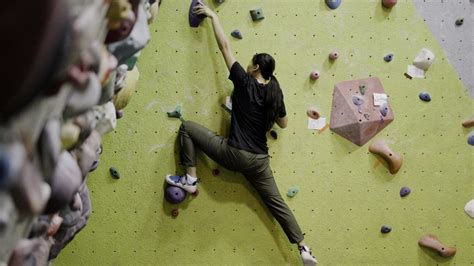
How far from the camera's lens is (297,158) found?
11.5 ft

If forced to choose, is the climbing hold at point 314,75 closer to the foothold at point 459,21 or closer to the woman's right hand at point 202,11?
the woman's right hand at point 202,11

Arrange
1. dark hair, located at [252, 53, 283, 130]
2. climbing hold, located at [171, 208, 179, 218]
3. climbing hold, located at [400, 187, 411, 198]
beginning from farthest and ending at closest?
1. climbing hold, located at [400, 187, 411, 198]
2. climbing hold, located at [171, 208, 179, 218]
3. dark hair, located at [252, 53, 283, 130]

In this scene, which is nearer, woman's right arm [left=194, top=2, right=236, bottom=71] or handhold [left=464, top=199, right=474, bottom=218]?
woman's right arm [left=194, top=2, right=236, bottom=71]

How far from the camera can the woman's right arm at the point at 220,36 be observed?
313cm

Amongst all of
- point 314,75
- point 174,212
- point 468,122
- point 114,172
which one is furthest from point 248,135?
point 468,122

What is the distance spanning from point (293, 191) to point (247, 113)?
64cm

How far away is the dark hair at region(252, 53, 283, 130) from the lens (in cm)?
309

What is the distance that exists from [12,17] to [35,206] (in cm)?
38

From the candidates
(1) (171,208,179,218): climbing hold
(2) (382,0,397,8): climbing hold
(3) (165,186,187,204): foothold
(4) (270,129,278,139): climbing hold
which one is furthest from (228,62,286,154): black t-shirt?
(2) (382,0,397,8): climbing hold

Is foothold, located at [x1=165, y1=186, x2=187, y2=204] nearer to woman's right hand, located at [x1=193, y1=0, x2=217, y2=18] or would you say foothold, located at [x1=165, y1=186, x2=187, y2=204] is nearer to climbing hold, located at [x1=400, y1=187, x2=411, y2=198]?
woman's right hand, located at [x1=193, y1=0, x2=217, y2=18]

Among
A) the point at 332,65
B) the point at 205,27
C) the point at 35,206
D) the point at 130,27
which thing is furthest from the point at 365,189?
the point at 35,206

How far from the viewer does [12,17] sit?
86cm

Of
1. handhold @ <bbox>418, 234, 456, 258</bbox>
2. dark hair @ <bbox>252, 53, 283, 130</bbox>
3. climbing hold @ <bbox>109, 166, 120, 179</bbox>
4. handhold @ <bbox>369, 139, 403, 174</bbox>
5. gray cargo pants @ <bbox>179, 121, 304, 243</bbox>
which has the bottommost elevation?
climbing hold @ <bbox>109, 166, 120, 179</bbox>

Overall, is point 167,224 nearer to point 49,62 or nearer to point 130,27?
point 130,27
